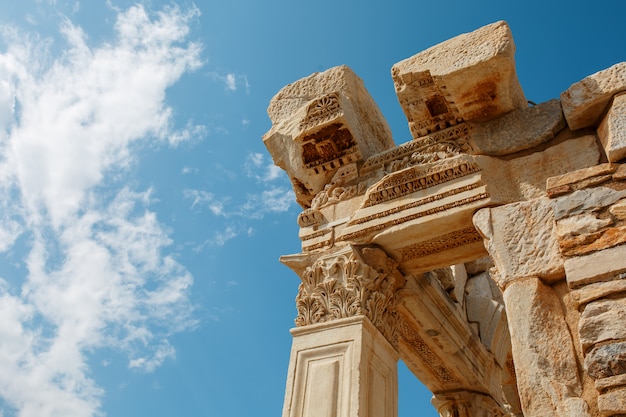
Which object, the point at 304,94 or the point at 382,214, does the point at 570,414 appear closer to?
the point at 382,214

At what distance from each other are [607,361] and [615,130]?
6.37 ft

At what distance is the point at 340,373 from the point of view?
5.00m

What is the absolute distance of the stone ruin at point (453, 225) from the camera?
12.8 ft

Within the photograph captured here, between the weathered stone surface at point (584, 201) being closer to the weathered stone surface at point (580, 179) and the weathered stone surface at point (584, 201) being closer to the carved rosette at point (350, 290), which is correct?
the weathered stone surface at point (580, 179)

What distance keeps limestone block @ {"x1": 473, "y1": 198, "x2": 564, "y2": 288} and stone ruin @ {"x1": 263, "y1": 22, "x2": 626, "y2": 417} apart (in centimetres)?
1

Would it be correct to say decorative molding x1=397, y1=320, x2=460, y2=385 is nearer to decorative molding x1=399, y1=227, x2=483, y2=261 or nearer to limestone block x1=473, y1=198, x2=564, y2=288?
decorative molding x1=399, y1=227, x2=483, y2=261

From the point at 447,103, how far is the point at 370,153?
117 cm

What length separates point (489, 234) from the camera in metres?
4.75

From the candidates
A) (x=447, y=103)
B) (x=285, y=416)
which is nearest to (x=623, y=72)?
(x=447, y=103)

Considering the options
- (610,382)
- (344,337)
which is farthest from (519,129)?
(610,382)

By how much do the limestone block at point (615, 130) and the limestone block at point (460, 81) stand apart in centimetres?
93

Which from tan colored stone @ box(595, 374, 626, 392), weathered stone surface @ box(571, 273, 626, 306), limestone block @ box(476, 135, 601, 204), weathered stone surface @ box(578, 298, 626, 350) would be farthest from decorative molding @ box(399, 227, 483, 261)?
tan colored stone @ box(595, 374, 626, 392)

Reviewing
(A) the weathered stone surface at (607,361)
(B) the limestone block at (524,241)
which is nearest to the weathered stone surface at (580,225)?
(B) the limestone block at (524,241)

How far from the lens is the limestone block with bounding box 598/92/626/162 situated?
4.46 metres
